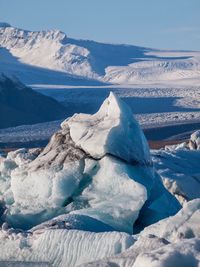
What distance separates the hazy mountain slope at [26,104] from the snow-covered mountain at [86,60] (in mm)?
11598

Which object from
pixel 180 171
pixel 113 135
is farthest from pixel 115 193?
pixel 180 171

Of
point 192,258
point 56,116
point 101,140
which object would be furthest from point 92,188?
point 56,116

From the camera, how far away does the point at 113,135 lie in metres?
5.14

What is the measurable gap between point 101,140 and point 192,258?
2.66 meters

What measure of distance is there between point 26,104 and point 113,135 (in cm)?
3386

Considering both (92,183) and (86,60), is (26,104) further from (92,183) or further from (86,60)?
(92,183)

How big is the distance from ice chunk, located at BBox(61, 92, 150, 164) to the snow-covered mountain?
44.9 m

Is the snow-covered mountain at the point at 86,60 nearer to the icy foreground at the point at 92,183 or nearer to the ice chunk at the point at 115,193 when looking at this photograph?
the icy foreground at the point at 92,183

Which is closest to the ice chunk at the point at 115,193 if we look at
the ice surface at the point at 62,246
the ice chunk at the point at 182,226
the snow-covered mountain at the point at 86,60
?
the ice surface at the point at 62,246

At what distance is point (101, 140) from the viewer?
518cm

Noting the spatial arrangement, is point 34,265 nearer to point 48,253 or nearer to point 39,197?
point 48,253

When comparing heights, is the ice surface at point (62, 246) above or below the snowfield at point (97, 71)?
above

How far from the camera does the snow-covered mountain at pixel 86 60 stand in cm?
5622

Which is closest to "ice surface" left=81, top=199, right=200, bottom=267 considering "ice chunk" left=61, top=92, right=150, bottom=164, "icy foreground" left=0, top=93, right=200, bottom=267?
"icy foreground" left=0, top=93, right=200, bottom=267
